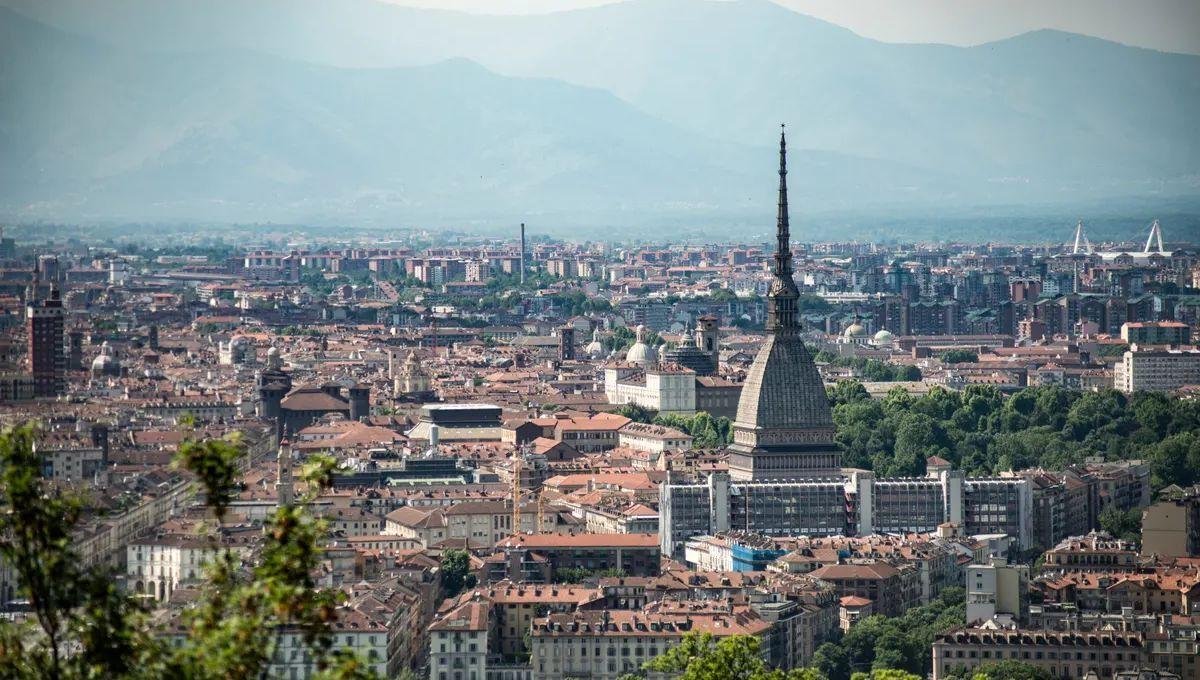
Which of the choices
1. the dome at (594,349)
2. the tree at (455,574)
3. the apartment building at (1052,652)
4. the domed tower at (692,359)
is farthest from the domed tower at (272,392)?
the apartment building at (1052,652)

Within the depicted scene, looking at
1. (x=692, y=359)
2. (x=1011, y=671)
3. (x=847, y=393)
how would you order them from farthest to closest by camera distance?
(x=692, y=359) < (x=847, y=393) < (x=1011, y=671)

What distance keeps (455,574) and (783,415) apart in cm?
1463

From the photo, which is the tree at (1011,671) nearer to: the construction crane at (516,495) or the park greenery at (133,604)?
the construction crane at (516,495)

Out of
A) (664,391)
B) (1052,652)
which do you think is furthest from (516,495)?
(664,391)

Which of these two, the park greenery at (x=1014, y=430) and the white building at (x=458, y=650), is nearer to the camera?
the white building at (x=458, y=650)

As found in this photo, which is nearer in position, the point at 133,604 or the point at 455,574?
the point at 133,604

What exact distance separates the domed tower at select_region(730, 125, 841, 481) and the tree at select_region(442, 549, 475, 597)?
12479 mm

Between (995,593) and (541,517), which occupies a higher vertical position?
(995,593)

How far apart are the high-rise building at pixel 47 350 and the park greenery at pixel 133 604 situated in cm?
6576

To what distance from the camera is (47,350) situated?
83062 millimetres

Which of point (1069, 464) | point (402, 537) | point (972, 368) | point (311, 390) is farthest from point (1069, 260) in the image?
point (402, 537)

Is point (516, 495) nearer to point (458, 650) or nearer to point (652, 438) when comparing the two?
point (652, 438)

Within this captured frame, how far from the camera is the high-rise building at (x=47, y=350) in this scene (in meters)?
80.6

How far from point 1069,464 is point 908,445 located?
13.9ft
